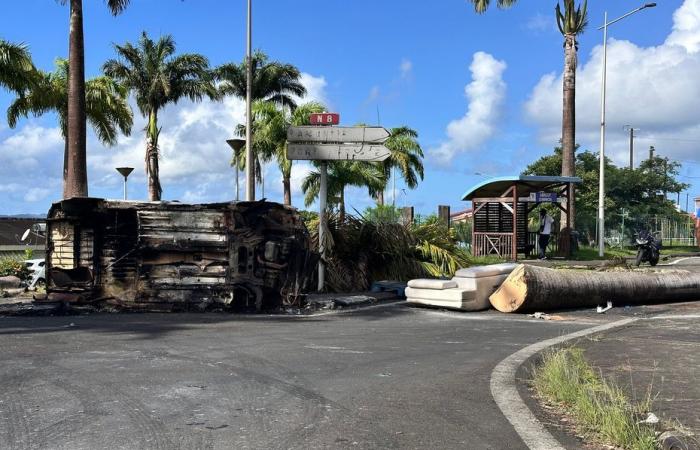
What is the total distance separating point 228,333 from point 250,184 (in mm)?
13337

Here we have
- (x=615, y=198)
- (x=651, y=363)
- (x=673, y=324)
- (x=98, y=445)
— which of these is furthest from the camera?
(x=615, y=198)

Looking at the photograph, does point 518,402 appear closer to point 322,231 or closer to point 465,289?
point 465,289

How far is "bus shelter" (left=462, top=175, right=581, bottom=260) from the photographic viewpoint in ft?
78.3


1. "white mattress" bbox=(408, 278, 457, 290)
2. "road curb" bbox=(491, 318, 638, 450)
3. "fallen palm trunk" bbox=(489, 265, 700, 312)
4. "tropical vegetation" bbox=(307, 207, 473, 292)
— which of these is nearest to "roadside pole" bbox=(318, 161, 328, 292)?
"tropical vegetation" bbox=(307, 207, 473, 292)

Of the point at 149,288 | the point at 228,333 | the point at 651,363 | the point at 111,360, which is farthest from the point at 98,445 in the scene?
the point at 149,288

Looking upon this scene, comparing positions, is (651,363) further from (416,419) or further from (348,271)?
(348,271)

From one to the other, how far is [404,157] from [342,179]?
446 inches

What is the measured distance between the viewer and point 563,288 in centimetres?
1259

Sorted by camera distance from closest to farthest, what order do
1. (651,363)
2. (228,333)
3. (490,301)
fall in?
(651,363)
(228,333)
(490,301)

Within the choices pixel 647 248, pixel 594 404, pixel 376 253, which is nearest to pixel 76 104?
pixel 376 253

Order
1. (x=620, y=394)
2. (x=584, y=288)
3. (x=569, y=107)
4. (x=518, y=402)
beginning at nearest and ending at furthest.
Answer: (x=620, y=394)
(x=518, y=402)
(x=584, y=288)
(x=569, y=107)

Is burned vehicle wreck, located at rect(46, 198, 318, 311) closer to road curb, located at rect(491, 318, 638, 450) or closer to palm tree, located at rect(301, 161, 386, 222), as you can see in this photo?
road curb, located at rect(491, 318, 638, 450)

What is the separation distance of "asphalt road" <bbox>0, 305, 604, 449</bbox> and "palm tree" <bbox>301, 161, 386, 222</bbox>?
27881 millimetres

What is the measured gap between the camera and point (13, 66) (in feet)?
73.5
